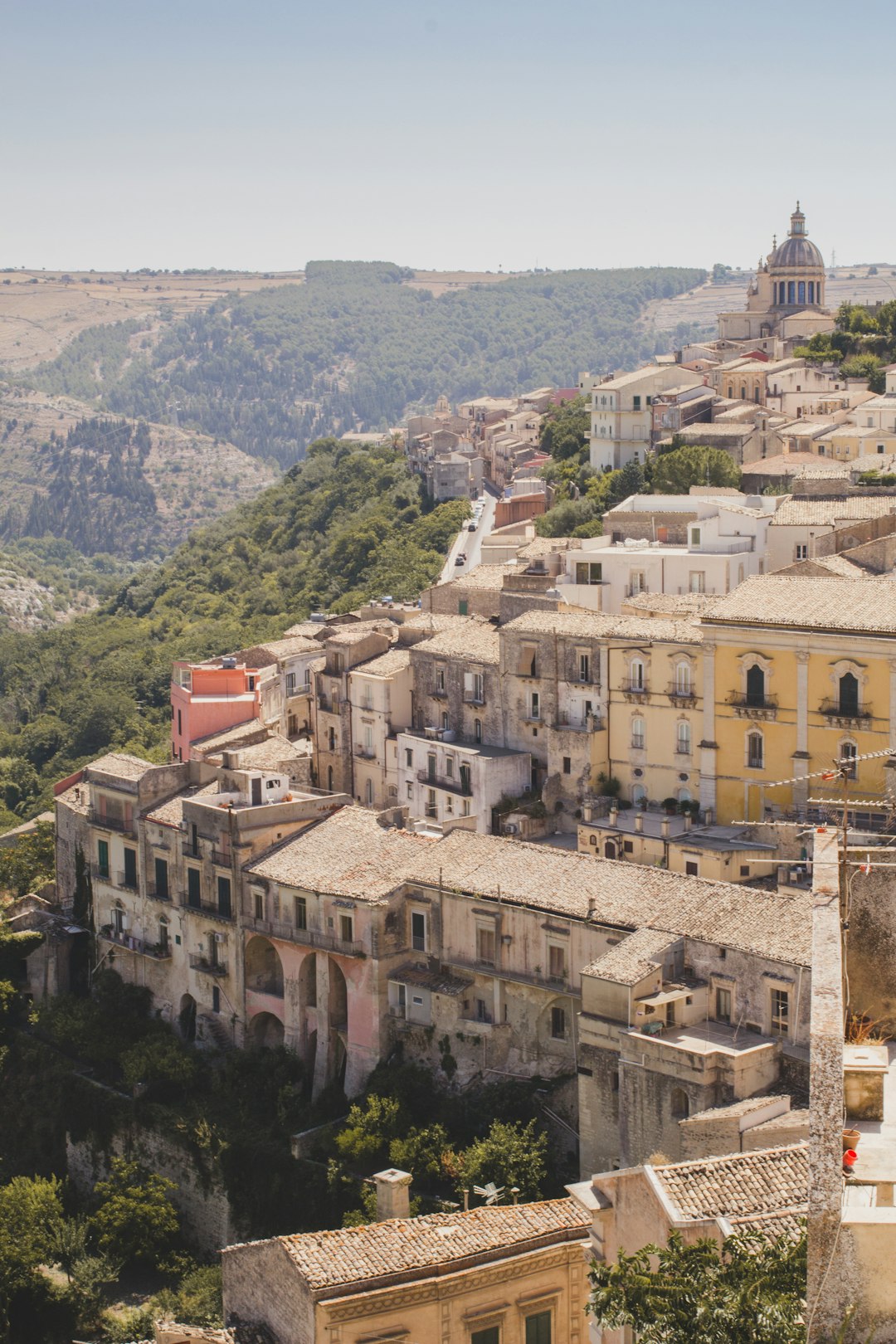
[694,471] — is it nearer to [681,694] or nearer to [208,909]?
[681,694]

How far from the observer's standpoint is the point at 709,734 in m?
44.0

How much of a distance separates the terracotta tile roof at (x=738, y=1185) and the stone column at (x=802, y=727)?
19085 millimetres

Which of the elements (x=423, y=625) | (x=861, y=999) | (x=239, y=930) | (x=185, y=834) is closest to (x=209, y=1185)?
(x=239, y=930)

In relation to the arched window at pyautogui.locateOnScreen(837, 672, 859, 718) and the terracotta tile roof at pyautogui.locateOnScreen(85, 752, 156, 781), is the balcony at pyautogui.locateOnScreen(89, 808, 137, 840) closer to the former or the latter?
the terracotta tile roof at pyautogui.locateOnScreen(85, 752, 156, 781)

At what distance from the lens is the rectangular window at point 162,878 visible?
45875mm

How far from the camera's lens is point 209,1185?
40000 mm

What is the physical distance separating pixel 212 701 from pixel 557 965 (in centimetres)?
2008

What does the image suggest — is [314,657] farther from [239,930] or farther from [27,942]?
[239,930]

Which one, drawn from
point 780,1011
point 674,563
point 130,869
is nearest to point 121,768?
point 130,869

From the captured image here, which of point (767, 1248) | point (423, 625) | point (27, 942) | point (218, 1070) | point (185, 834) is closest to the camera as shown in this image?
point (767, 1248)

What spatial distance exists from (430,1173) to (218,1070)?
822cm

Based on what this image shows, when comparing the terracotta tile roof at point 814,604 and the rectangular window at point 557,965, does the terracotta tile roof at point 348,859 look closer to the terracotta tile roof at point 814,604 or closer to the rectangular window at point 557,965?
the rectangular window at point 557,965

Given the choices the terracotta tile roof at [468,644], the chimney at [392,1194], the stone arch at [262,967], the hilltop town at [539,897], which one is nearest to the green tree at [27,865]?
the hilltop town at [539,897]

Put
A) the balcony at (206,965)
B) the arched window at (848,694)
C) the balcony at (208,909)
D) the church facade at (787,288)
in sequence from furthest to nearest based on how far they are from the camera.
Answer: the church facade at (787,288) → the balcony at (206,965) → the balcony at (208,909) → the arched window at (848,694)
